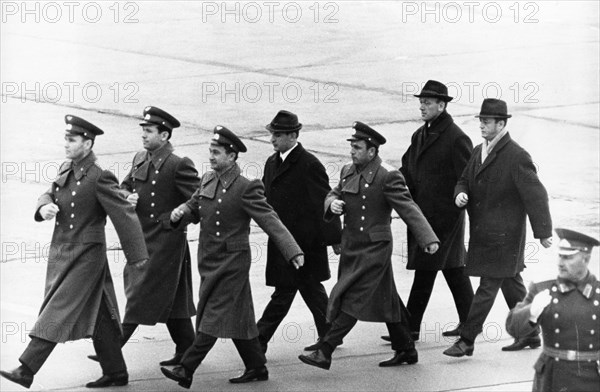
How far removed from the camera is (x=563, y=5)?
2553 centimetres

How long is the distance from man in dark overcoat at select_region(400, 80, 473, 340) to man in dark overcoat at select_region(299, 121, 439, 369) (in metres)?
0.68

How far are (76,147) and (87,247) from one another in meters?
0.70

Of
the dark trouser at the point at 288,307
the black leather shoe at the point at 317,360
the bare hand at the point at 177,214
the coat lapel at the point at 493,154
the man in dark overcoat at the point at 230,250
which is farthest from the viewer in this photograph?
the dark trouser at the point at 288,307

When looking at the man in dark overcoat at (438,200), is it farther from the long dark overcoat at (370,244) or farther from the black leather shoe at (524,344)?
the long dark overcoat at (370,244)

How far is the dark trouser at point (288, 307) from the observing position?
11.5 meters

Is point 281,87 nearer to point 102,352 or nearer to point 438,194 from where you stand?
point 438,194

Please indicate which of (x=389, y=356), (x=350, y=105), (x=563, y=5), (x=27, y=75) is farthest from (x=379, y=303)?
(x=563, y=5)

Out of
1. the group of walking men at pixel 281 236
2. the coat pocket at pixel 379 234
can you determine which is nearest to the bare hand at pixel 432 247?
the group of walking men at pixel 281 236

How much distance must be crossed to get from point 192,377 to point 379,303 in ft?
4.76

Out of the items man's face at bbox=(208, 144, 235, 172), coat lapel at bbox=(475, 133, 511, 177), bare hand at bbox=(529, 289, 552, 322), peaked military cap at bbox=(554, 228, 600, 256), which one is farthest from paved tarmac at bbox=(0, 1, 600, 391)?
peaked military cap at bbox=(554, 228, 600, 256)

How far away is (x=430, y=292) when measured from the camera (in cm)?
1188

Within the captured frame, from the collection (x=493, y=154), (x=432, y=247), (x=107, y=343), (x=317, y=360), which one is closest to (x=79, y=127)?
(x=107, y=343)

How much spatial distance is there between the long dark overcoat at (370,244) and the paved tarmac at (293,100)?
1.52ft

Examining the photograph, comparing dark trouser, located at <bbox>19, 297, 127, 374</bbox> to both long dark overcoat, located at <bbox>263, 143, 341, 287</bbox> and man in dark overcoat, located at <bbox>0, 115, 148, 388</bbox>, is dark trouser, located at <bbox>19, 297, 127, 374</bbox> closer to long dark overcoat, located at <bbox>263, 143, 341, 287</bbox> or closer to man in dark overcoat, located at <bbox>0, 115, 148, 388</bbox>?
man in dark overcoat, located at <bbox>0, 115, 148, 388</bbox>
